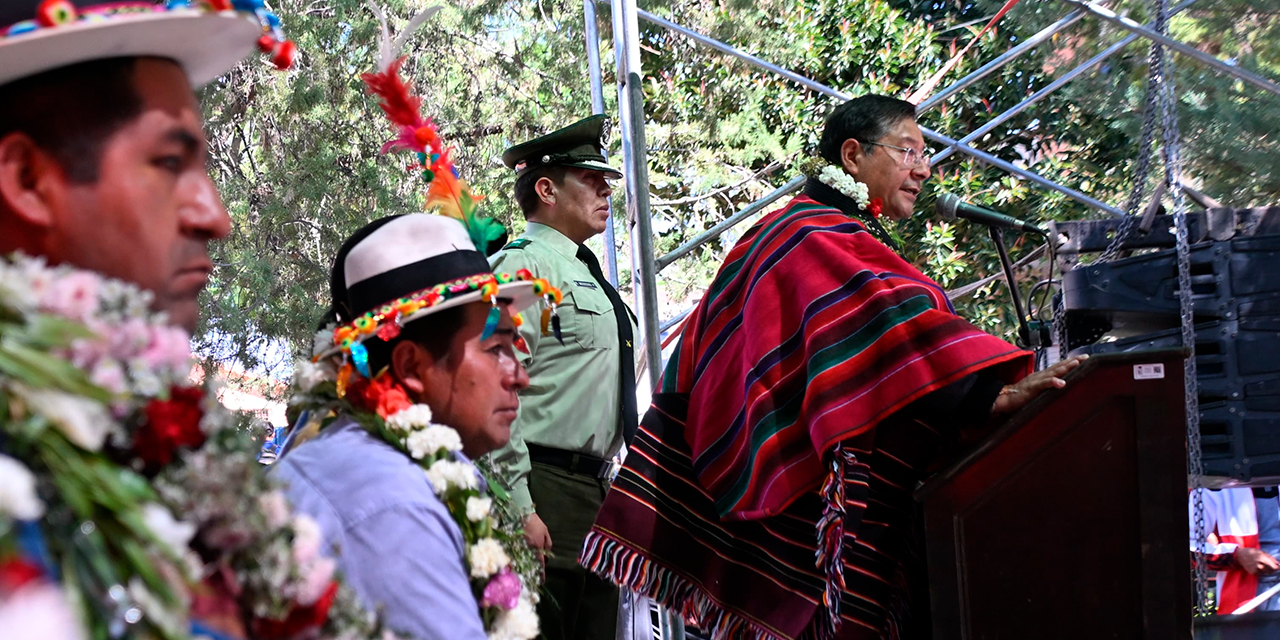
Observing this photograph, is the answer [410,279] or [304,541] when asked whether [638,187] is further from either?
[304,541]

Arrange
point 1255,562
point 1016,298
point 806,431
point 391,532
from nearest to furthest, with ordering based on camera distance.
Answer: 1. point 391,532
2. point 806,431
3. point 1016,298
4. point 1255,562

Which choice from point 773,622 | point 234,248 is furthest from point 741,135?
point 773,622

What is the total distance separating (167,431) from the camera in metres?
0.99

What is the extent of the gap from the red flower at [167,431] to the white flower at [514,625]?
876mm

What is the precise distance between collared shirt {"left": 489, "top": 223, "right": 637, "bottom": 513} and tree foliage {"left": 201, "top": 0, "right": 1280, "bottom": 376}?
497 cm

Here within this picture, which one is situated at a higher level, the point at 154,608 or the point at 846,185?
the point at 846,185

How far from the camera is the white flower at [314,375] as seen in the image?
201cm

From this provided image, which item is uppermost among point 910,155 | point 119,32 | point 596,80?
point 596,80

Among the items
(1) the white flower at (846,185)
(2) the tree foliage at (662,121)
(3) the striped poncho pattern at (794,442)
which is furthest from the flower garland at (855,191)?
(2) the tree foliage at (662,121)

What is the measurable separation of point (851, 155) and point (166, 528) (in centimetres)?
296

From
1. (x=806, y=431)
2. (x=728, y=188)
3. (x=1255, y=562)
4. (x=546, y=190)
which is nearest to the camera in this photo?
(x=806, y=431)

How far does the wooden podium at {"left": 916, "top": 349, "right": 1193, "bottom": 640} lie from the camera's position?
2.71 metres

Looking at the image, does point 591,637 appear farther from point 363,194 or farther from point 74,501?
point 363,194

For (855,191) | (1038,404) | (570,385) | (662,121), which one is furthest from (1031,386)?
(662,121)
